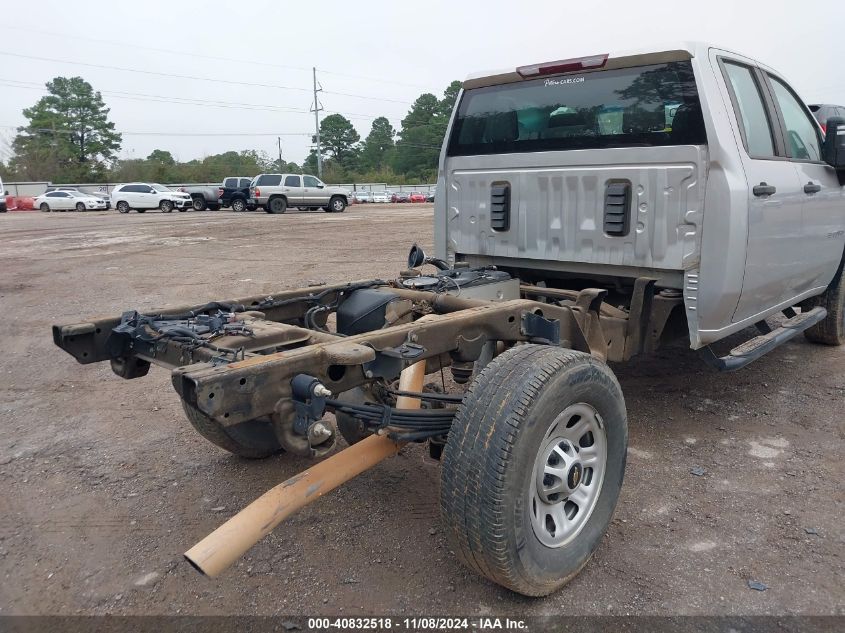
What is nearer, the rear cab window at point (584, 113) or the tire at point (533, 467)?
the tire at point (533, 467)

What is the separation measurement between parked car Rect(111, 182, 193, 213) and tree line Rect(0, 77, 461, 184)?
60.6ft

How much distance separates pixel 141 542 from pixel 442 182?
3.14m

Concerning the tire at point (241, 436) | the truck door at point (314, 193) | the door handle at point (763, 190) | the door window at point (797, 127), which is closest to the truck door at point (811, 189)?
the door window at point (797, 127)

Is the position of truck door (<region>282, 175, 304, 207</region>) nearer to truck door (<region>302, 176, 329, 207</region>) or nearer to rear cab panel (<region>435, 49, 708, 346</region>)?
truck door (<region>302, 176, 329, 207</region>)

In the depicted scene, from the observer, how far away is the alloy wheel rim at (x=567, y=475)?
2723 mm

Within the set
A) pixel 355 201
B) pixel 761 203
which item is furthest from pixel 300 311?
pixel 355 201

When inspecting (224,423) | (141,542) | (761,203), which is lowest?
(141,542)

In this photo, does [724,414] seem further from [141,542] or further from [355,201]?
[355,201]

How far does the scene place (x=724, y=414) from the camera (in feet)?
15.5

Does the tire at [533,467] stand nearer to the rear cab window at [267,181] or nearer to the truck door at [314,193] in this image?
the rear cab window at [267,181]

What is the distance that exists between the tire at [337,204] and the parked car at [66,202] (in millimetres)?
15955

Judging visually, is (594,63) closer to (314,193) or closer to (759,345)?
(759,345)

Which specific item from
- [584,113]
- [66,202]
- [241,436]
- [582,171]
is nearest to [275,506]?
[241,436]

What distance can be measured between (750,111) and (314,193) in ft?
96.5
